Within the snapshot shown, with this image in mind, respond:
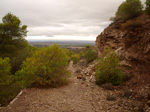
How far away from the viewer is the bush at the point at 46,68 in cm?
879

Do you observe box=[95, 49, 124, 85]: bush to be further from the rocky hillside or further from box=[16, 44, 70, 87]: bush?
box=[16, 44, 70, 87]: bush

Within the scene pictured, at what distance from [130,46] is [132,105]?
717cm

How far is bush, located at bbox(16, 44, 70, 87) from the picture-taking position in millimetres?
8791

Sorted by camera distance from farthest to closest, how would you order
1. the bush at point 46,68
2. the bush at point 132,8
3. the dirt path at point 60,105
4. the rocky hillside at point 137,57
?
the bush at point 132,8, the bush at point 46,68, the rocky hillside at point 137,57, the dirt path at point 60,105

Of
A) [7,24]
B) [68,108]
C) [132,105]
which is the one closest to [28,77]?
[68,108]

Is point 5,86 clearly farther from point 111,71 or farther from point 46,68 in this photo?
point 111,71

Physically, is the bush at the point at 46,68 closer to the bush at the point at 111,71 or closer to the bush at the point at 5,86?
the bush at the point at 5,86

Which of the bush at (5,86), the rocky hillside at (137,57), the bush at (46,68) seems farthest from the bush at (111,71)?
the bush at (5,86)

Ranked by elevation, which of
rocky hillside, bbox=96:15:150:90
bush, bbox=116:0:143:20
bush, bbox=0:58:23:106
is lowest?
bush, bbox=0:58:23:106

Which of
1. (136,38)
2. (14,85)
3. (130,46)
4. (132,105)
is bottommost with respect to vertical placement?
(14,85)

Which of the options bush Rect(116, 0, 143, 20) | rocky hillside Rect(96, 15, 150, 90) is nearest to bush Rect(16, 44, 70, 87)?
rocky hillside Rect(96, 15, 150, 90)

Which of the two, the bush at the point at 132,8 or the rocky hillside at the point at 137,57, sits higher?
the bush at the point at 132,8

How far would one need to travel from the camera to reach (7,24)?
13406mm

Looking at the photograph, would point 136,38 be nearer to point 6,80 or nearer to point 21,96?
point 21,96
